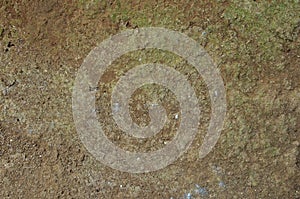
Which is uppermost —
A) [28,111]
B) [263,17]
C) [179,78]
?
[263,17]

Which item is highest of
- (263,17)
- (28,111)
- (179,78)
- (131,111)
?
(263,17)

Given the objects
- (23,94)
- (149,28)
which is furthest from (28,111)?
(149,28)

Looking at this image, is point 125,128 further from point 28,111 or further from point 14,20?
point 14,20

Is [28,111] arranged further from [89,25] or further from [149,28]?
[149,28]

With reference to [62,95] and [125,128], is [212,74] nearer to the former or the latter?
[125,128]

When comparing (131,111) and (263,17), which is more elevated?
(263,17)

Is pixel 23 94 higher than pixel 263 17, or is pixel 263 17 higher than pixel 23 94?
pixel 263 17

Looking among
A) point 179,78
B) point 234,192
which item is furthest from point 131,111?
point 234,192
